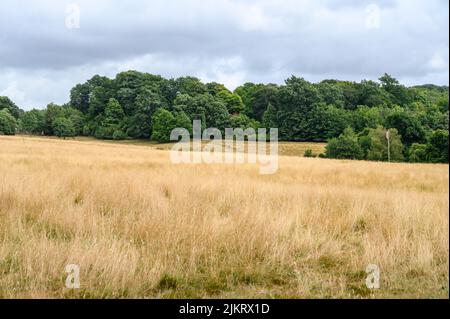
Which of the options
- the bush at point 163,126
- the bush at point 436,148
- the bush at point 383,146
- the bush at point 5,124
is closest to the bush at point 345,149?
the bush at point 383,146

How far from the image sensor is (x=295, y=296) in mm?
4441

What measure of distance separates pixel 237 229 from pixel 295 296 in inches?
88.6

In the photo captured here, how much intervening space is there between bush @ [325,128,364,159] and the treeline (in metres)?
0.15

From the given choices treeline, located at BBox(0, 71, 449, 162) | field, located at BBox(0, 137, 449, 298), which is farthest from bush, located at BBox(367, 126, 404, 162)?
field, located at BBox(0, 137, 449, 298)

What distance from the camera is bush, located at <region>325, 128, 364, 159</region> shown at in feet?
211

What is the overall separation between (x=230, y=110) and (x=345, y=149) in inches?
1622

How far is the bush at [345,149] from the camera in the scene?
64.2m

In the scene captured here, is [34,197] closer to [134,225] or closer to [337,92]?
[134,225]

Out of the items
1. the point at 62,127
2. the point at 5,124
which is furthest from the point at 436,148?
the point at 5,124

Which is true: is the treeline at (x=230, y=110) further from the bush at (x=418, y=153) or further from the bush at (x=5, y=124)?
the bush at (x=418, y=153)

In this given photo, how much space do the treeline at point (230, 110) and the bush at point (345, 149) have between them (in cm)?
15

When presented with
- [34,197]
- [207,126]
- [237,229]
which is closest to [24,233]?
[34,197]

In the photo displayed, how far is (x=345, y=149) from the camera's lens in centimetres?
6462

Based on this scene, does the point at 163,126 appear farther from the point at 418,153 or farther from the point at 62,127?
the point at 418,153
